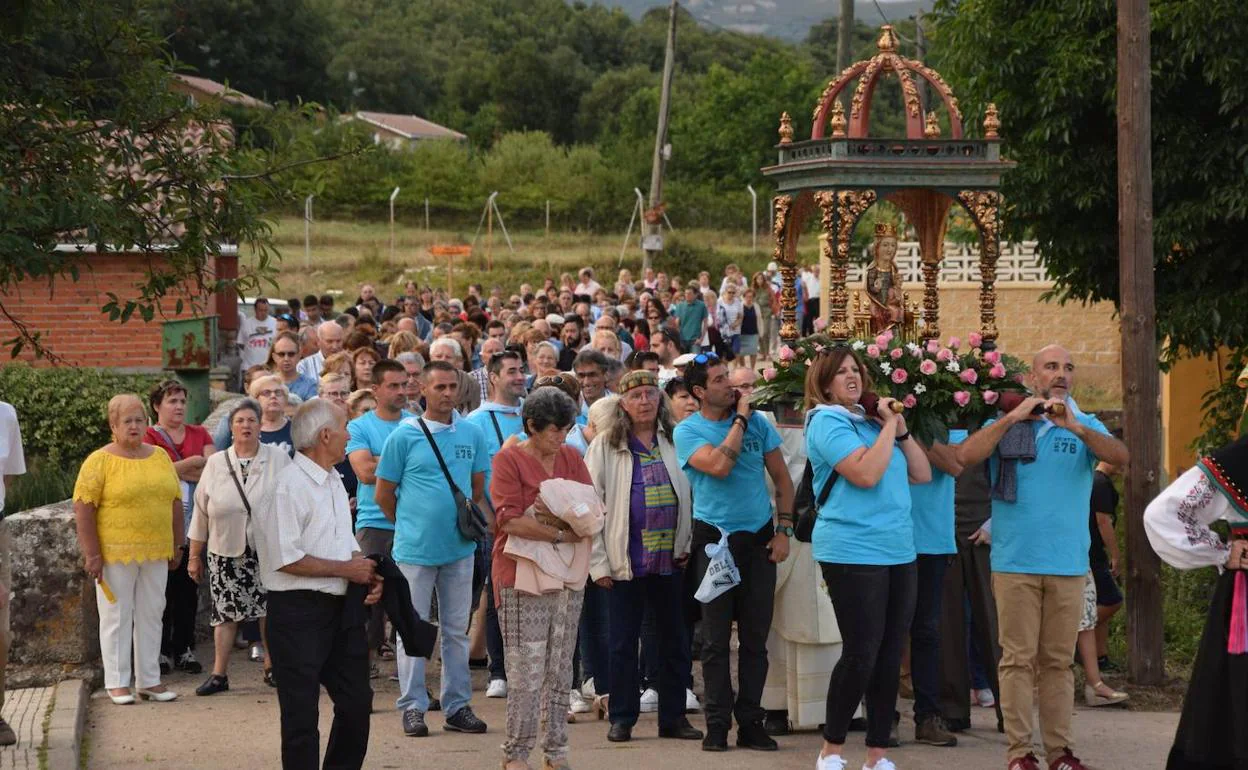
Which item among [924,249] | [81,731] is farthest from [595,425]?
[924,249]

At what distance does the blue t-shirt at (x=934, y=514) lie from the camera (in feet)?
27.7

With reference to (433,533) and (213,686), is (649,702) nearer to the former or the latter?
(433,533)

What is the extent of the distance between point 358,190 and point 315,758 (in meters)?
55.9

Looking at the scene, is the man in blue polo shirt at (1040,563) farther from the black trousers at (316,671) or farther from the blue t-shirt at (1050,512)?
the black trousers at (316,671)

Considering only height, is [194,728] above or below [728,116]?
below

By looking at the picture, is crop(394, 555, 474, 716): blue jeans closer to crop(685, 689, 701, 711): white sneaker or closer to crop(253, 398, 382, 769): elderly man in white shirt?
crop(685, 689, 701, 711): white sneaker

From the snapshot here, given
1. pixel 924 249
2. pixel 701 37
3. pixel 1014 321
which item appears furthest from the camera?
pixel 701 37

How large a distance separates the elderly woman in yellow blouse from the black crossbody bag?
5.58 ft

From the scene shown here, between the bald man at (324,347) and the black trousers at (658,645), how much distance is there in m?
5.87

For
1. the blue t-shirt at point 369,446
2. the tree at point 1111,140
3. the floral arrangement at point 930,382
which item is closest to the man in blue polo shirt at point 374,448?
the blue t-shirt at point 369,446

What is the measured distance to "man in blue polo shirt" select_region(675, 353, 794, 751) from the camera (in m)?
8.27

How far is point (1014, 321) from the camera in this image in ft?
85.1

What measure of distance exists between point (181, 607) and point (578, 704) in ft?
8.36

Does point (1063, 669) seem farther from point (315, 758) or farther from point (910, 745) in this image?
point (315, 758)
